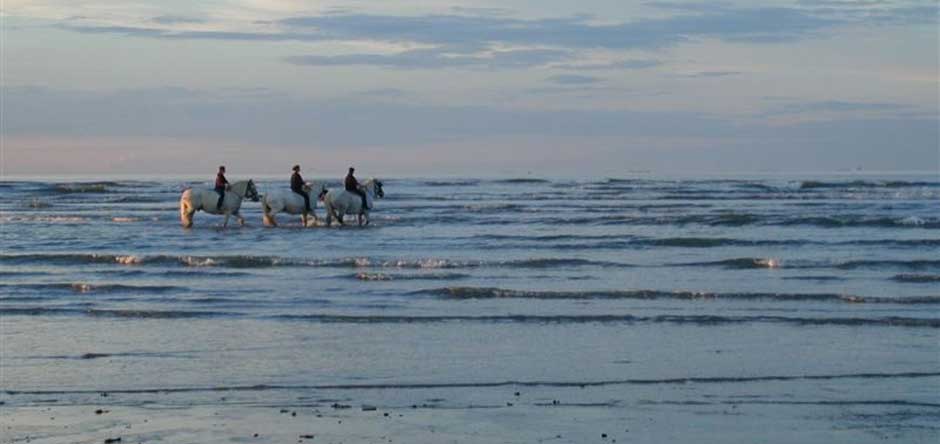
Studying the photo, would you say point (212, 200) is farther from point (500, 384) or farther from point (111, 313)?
point (500, 384)

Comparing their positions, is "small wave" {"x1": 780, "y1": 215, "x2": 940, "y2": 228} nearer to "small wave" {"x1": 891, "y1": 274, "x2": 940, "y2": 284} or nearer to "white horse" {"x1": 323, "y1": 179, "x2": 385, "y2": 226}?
"white horse" {"x1": 323, "y1": 179, "x2": 385, "y2": 226}

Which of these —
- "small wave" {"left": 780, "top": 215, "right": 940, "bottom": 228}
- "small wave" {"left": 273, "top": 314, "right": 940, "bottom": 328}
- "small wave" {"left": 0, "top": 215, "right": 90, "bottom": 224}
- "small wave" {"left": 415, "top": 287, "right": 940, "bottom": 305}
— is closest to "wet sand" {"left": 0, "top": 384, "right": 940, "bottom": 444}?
"small wave" {"left": 273, "top": 314, "right": 940, "bottom": 328}

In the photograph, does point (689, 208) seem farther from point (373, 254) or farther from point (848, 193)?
point (373, 254)

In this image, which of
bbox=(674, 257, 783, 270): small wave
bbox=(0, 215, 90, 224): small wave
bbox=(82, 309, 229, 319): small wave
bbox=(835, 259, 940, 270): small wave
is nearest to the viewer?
bbox=(82, 309, 229, 319): small wave

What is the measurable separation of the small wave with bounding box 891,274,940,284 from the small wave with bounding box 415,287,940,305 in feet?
7.64

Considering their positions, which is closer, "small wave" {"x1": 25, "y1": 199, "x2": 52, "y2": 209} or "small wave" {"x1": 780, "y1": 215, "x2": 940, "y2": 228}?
"small wave" {"x1": 780, "y1": 215, "x2": 940, "y2": 228}

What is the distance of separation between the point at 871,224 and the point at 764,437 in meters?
23.9

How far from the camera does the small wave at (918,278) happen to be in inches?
757

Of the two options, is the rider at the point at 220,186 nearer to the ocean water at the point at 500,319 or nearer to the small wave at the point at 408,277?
the ocean water at the point at 500,319

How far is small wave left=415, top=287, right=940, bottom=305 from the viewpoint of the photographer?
1680 cm

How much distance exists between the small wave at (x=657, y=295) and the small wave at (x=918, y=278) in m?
2.33

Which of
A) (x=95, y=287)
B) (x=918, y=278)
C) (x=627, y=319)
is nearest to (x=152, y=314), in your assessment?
(x=95, y=287)

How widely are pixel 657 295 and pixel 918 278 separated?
4.53 m

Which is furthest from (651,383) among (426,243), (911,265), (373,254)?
(426,243)
